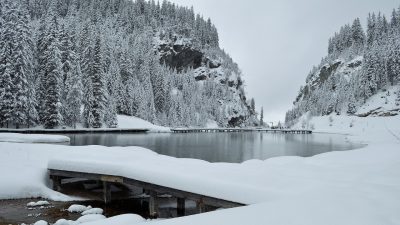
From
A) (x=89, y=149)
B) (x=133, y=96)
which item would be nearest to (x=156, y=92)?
(x=133, y=96)

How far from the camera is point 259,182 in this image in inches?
461

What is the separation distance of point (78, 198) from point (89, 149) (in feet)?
18.2

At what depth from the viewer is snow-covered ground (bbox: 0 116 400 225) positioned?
22.4 feet

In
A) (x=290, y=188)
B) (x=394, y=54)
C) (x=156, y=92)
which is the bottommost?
(x=290, y=188)

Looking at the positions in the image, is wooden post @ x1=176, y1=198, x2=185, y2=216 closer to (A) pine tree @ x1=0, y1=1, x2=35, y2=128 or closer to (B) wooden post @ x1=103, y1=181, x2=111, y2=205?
(B) wooden post @ x1=103, y1=181, x2=111, y2=205

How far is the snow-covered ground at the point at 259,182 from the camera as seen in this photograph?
6.83m

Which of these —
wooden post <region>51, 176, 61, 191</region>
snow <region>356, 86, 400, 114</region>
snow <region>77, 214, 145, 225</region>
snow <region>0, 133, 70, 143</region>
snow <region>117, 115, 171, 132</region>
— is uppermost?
snow <region>356, 86, 400, 114</region>

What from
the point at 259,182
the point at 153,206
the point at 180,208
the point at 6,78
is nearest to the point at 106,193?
the point at 153,206

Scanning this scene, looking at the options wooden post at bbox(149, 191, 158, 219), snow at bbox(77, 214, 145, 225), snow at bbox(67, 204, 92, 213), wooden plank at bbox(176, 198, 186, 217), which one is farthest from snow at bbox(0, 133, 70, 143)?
snow at bbox(77, 214, 145, 225)

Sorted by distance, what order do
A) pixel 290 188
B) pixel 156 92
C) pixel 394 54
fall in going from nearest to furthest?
pixel 290 188 → pixel 156 92 → pixel 394 54

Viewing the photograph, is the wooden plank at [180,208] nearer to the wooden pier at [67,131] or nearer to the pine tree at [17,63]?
the wooden pier at [67,131]

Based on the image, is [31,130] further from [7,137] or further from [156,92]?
[156,92]

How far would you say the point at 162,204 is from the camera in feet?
55.1

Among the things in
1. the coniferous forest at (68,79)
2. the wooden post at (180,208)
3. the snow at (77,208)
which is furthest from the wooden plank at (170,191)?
the coniferous forest at (68,79)
